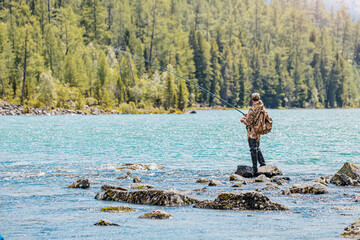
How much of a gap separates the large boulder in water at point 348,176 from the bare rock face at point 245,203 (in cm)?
401

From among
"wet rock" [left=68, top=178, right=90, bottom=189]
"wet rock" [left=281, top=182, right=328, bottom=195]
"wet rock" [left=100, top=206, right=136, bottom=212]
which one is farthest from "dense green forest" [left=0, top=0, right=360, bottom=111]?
"wet rock" [left=100, top=206, right=136, bottom=212]

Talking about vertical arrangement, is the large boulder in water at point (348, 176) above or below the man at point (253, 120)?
below

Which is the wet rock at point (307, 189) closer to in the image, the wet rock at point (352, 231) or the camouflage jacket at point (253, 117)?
the camouflage jacket at point (253, 117)

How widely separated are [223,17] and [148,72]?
232ft

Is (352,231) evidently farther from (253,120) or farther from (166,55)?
(166,55)

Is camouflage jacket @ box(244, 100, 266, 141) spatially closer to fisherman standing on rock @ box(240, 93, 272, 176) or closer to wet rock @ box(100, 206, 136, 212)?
fisherman standing on rock @ box(240, 93, 272, 176)

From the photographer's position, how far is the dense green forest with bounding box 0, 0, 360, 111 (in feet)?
310

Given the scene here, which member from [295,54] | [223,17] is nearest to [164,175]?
[295,54]

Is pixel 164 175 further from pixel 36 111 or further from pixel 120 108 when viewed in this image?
pixel 120 108

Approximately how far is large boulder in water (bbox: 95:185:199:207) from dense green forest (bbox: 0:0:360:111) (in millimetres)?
79301

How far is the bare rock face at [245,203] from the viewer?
9516 mm

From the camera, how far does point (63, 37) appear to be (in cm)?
10931

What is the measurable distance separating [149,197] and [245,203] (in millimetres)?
2112

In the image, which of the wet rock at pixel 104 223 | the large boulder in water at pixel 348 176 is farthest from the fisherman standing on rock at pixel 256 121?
the wet rock at pixel 104 223
